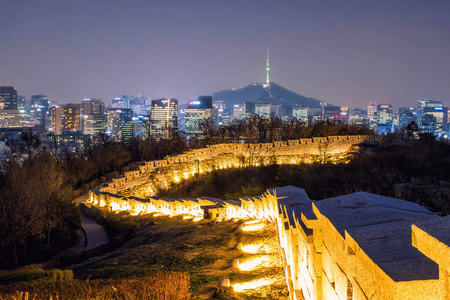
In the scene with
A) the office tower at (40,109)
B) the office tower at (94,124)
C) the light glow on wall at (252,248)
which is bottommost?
the light glow on wall at (252,248)

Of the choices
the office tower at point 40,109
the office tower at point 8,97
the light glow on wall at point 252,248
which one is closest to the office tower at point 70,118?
the office tower at point 40,109

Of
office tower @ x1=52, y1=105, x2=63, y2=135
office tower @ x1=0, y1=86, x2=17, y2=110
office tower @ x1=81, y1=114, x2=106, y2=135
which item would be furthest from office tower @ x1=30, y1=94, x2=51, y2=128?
office tower @ x1=81, y1=114, x2=106, y2=135

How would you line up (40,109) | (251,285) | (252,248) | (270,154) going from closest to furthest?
(251,285)
(252,248)
(270,154)
(40,109)

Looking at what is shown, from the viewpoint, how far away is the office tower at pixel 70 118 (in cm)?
11719

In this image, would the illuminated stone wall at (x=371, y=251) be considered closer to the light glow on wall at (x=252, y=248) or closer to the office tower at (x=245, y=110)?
the light glow on wall at (x=252, y=248)

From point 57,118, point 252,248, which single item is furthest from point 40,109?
point 252,248

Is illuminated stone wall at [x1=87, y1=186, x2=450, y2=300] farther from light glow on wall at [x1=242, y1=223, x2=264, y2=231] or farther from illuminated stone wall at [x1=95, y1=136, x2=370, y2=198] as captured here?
illuminated stone wall at [x1=95, y1=136, x2=370, y2=198]

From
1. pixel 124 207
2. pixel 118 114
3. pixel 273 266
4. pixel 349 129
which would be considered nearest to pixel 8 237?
pixel 124 207

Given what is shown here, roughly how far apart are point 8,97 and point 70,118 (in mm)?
38345

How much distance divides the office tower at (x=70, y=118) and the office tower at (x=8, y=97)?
31716mm

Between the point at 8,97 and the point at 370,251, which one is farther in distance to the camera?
the point at 8,97

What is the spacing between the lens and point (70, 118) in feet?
388

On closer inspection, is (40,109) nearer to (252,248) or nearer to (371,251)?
(252,248)

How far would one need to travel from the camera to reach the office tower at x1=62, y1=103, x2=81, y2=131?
11719cm
